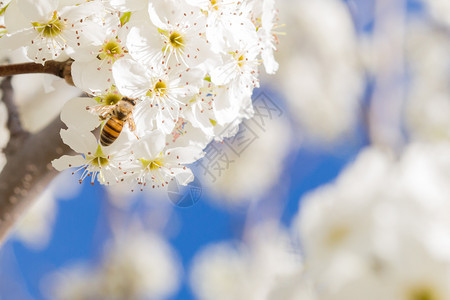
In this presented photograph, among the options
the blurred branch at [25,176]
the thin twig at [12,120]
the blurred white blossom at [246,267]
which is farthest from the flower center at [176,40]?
the blurred white blossom at [246,267]

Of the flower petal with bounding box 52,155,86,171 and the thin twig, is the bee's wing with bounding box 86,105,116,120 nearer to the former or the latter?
the flower petal with bounding box 52,155,86,171

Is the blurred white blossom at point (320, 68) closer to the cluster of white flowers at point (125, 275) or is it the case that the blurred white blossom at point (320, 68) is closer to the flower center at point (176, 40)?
the cluster of white flowers at point (125, 275)

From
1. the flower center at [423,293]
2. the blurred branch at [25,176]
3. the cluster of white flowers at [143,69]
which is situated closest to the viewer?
the cluster of white flowers at [143,69]

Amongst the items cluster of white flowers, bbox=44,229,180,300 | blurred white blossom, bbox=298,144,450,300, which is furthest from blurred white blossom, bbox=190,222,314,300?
blurred white blossom, bbox=298,144,450,300

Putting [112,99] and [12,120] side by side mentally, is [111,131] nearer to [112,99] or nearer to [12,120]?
[112,99]

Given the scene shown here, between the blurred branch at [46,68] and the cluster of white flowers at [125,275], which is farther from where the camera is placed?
the cluster of white flowers at [125,275]

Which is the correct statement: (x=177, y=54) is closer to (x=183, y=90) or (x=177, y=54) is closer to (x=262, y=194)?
(x=183, y=90)

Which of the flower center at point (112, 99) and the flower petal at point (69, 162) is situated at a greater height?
the flower center at point (112, 99)

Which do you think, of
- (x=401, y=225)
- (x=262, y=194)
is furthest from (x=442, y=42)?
(x=401, y=225)
